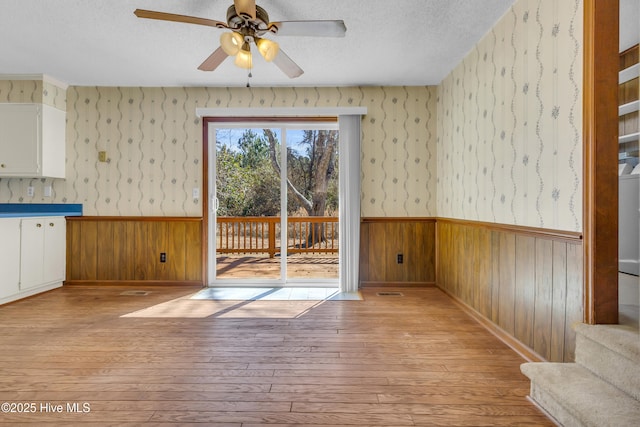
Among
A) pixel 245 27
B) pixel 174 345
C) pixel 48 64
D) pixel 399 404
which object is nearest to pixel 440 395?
pixel 399 404

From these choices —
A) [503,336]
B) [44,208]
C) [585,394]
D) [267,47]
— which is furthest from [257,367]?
[44,208]

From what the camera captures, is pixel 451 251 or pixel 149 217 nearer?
pixel 451 251

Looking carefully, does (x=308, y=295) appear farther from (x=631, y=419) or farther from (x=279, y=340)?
(x=631, y=419)

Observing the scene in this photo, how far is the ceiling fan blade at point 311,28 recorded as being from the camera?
2.10 m

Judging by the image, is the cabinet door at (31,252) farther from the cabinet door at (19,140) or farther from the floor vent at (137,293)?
the floor vent at (137,293)

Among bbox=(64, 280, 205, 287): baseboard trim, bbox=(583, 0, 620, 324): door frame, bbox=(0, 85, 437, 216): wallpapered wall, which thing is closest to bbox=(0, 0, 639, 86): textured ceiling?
bbox=(0, 85, 437, 216): wallpapered wall

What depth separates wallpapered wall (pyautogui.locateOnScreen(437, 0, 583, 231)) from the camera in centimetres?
186

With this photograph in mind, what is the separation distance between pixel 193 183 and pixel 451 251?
122 inches

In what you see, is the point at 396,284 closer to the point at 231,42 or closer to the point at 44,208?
the point at 231,42

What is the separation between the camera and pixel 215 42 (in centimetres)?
303

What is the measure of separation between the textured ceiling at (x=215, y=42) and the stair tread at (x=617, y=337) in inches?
87.5

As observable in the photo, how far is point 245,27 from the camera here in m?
2.20

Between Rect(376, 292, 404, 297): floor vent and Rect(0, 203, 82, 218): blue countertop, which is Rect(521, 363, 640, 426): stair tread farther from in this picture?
Rect(0, 203, 82, 218): blue countertop

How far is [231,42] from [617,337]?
2.63 m
